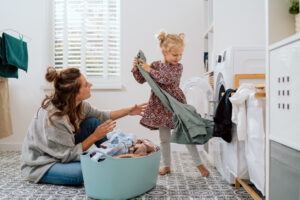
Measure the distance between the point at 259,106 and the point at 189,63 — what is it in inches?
64.3

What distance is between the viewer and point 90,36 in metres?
2.99

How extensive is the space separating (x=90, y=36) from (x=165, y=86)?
1496 mm

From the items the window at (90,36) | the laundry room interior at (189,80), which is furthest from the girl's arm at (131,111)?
the window at (90,36)

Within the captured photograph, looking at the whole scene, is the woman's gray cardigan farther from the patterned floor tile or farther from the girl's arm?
the girl's arm

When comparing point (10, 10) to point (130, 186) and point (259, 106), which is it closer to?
point (130, 186)

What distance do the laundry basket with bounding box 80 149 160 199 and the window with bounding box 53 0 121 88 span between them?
1.68 m

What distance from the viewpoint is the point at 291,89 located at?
882 millimetres

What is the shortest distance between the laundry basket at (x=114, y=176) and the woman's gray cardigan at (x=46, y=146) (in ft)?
0.84

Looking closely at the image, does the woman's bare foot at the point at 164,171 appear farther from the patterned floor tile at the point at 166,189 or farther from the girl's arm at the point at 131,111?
the girl's arm at the point at 131,111

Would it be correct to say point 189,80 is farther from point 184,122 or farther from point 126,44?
point 126,44

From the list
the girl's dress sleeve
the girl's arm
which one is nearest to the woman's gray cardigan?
the girl's arm

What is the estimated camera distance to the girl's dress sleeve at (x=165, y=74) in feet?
6.11

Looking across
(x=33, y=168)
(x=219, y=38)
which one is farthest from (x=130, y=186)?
(x=219, y=38)

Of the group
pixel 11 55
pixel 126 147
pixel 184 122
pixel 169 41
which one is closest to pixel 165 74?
pixel 169 41
